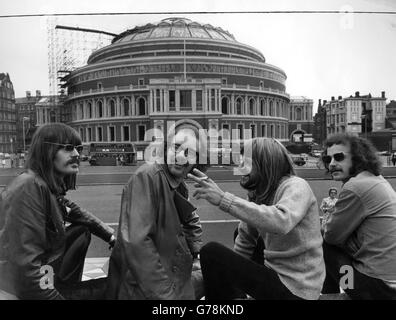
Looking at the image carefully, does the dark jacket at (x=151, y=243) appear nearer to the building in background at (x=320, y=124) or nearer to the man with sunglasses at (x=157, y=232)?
the man with sunglasses at (x=157, y=232)

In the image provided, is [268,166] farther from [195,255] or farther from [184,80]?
[184,80]

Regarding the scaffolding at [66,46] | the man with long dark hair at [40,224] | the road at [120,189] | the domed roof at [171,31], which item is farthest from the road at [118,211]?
the scaffolding at [66,46]

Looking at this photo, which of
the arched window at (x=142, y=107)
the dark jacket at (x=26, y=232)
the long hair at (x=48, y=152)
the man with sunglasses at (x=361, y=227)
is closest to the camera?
the dark jacket at (x=26, y=232)

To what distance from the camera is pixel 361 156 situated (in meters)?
1.70

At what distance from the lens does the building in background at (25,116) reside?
6.39 ft

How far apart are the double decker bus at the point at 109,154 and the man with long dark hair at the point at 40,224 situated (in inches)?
33.3

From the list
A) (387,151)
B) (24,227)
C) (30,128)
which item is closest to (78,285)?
(24,227)

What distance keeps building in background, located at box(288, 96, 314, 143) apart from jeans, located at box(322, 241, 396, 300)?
0.84m

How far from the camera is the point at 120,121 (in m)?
3.70

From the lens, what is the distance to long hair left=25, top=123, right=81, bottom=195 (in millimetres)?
1488

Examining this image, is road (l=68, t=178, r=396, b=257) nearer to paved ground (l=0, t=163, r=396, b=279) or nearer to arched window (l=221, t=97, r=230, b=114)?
paved ground (l=0, t=163, r=396, b=279)

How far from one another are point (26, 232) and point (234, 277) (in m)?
0.92

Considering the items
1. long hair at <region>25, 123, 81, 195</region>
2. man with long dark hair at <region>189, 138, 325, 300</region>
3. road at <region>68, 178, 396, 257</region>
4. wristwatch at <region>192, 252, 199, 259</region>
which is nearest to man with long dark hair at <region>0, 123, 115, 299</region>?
long hair at <region>25, 123, 81, 195</region>

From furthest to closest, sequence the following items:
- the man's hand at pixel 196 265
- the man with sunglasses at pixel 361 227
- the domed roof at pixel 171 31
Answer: the domed roof at pixel 171 31 < the man's hand at pixel 196 265 < the man with sunglasses at pixel 361 227
